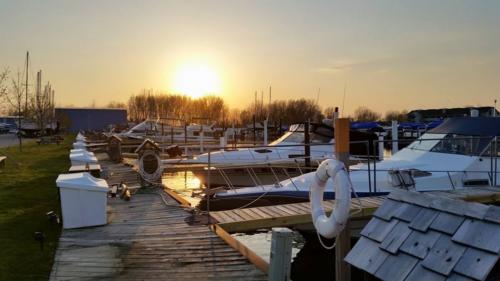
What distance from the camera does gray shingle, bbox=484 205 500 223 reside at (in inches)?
162

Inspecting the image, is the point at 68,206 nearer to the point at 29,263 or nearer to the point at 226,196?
the point at 29,263

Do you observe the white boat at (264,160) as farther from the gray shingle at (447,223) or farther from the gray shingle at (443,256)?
the gray shingle at (443,256)

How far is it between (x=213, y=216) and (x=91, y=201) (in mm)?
2268

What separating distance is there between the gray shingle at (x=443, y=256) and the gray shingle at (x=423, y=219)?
24cm

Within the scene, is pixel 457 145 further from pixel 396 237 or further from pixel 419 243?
pixel 419 243

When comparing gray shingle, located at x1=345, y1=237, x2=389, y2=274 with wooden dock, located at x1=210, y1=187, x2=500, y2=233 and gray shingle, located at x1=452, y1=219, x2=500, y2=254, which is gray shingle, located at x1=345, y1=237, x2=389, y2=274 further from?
wooden dock, located at x1=210, y1=187, x2=500, y2=233

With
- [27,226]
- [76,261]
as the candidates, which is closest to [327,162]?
[76,261]

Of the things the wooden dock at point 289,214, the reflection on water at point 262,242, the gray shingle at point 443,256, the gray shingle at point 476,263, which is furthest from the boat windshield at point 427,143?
the gray shingle at point 476,263

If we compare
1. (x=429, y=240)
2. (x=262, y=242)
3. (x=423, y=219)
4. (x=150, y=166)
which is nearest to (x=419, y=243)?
(x=429, y=240)

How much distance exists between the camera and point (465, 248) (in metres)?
4.23

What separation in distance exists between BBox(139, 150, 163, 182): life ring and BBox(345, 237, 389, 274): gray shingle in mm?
9704

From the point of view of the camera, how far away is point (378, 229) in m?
5.19

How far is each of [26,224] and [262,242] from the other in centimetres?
596

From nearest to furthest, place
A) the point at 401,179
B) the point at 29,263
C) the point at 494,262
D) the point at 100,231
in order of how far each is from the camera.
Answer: the point at 494,262 → the point at 29,263 → the point at 100,231 → the point at 401,179
